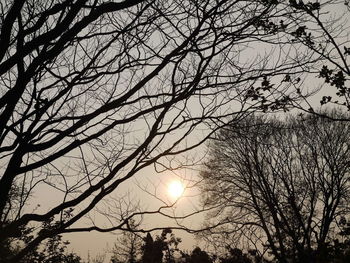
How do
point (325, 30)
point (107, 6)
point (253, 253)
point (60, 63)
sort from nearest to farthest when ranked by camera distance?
point (107, 6)
point (60, 63)
point (325, 30)
point (253, 253)

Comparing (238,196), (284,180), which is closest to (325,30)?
(284,180)

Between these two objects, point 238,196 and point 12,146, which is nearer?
point 12,146

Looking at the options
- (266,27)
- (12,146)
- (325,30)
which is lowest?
(12,146)

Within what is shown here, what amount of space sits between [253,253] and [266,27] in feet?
22.6

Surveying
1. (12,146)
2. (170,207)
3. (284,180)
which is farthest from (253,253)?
(12,146)

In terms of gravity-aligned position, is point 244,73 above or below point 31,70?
above

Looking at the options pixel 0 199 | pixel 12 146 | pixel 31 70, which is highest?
pixel 31 70

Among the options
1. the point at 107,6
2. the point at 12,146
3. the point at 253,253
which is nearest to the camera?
the point at 107,6

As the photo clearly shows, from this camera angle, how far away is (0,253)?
333 cm

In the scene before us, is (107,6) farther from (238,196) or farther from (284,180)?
(238,196)

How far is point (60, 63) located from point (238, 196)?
1218 cm

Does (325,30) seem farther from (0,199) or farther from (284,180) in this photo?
(284,180)

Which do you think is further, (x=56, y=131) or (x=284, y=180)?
(x=284, y=180)

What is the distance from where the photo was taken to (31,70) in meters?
2.65
